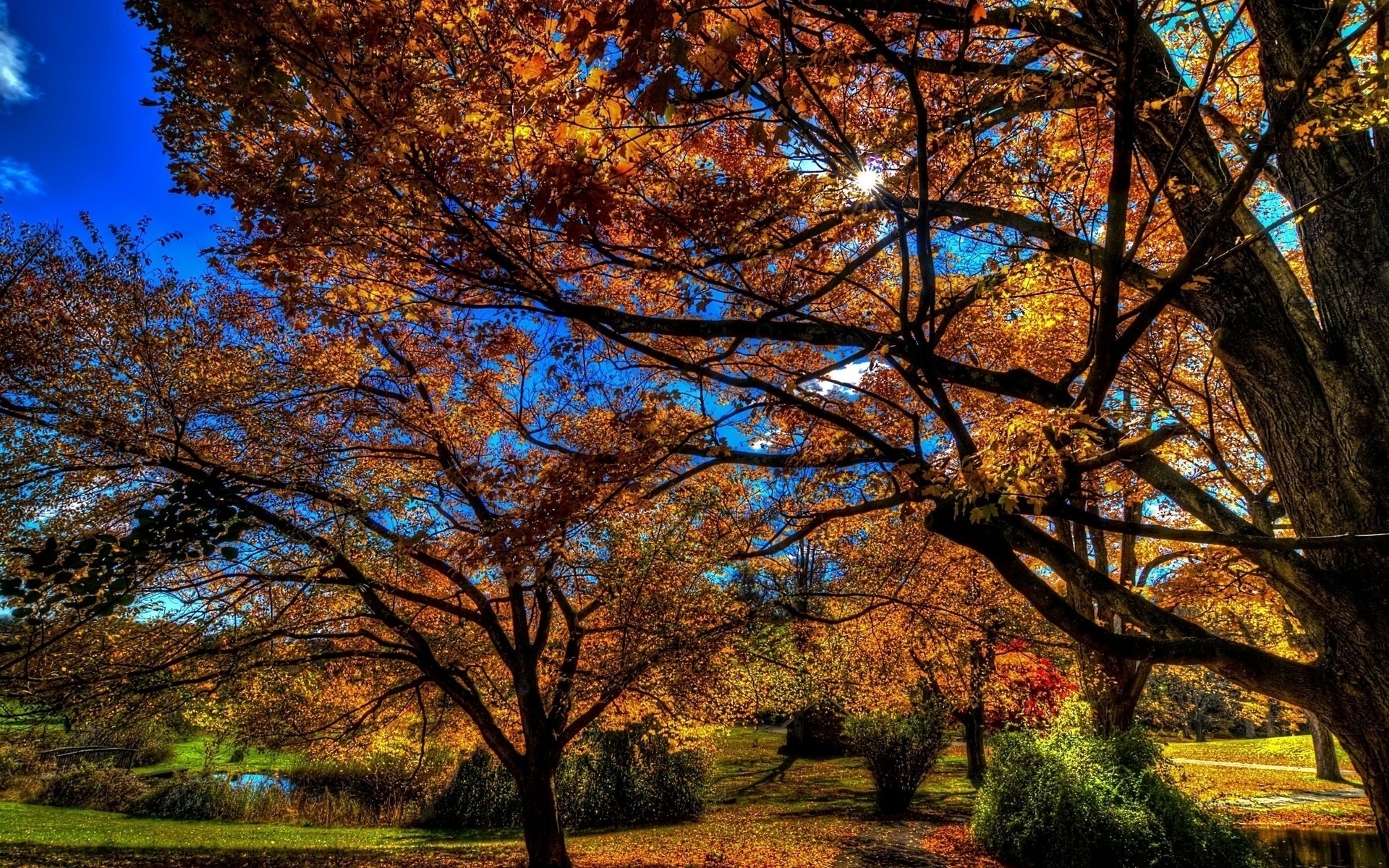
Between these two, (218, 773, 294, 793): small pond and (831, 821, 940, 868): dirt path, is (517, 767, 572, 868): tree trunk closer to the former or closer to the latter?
(831, 821, 940, 868): dirt path

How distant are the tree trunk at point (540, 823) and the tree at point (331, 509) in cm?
4

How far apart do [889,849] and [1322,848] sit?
767cm

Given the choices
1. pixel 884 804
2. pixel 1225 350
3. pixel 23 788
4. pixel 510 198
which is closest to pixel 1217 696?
pixel 884 804

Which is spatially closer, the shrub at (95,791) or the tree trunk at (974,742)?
the shrub at (95,791)

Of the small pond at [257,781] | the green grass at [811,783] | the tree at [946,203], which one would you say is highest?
the tree at [946,203]

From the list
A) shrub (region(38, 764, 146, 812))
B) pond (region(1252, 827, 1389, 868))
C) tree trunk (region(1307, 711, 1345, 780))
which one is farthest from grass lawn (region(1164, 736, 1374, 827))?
shrub (region(38, 764, 146, 812))

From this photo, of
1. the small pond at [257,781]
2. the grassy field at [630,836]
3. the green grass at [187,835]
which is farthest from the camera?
the small pond at [257,781]

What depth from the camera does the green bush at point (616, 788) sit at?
1597cm

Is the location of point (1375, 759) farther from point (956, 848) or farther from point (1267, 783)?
point (1267, 783)

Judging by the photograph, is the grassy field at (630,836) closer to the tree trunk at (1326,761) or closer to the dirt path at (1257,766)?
the tree trunk at (1326,761)

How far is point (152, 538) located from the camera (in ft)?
18.5

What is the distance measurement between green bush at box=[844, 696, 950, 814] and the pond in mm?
6045

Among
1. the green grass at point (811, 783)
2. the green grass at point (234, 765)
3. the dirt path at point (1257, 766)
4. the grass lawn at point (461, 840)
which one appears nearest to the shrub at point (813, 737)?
the green grass at point (811, 783)

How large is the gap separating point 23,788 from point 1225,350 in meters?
27.0
